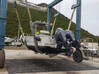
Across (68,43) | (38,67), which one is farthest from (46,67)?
(68,43)

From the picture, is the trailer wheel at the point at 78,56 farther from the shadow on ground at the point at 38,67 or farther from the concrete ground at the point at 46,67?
the shadow on ground at the point at 38,67

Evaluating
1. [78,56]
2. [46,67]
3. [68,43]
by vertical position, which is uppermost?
[68,43]

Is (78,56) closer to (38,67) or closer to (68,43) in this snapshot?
(68,43)

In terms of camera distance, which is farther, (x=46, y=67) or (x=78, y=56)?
(x=46, y=67)

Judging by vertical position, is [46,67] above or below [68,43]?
below

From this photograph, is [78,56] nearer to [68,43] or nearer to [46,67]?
[68,43]

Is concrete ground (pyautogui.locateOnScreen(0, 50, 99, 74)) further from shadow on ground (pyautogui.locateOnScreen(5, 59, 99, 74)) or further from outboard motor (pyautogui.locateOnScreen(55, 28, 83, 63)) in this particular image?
outboard motor (pyautogui.locateOnScreen(55, 28, 83, 63))

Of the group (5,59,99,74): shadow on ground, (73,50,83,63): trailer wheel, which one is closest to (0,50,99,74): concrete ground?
(5,59,99,74): shadow on ground

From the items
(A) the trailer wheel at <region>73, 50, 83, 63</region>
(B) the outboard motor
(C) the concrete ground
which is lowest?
(C) the concrete ground

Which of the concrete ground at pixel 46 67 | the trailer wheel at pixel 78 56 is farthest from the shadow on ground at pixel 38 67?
the trailer wheel at pixel 78 56

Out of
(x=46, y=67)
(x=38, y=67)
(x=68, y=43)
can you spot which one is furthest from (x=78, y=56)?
(x=38, y=67)

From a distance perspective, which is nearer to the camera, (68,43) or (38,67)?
(68,43)

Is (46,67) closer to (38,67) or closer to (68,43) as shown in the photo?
(38,67)

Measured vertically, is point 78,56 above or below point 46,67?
above
